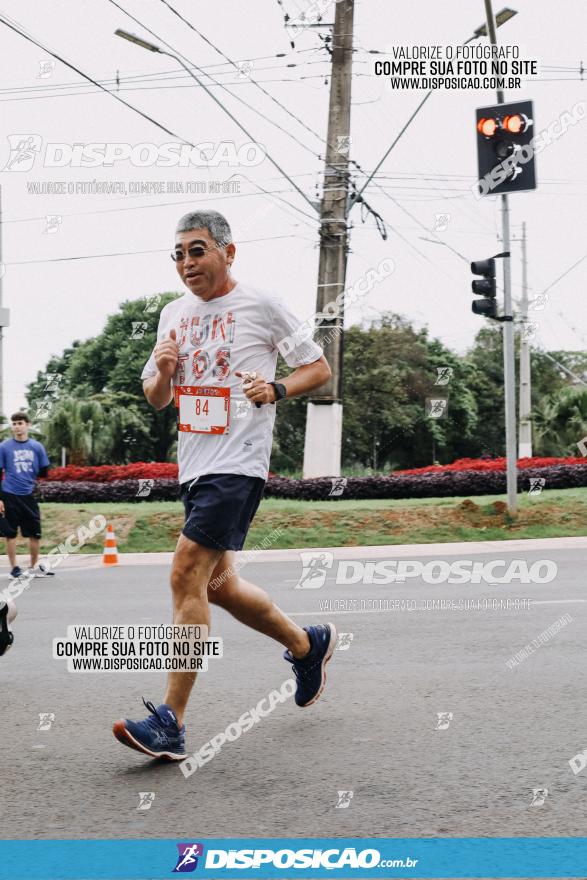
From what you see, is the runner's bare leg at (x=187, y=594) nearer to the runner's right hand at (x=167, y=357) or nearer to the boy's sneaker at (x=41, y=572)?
the runner's right hand at (x=167, y=357)

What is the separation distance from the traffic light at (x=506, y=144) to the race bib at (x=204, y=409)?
31.7 ft

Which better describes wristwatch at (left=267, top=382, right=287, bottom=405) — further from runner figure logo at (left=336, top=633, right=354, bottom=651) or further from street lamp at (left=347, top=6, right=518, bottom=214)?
street lamp at (left=347, top=6, right=518, bottom=214)

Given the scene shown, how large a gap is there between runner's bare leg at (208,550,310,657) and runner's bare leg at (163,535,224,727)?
0.17 meters

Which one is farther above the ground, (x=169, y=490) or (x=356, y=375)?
(x=356, y=375)

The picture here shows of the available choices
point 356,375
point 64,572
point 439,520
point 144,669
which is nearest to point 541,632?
point 144,669

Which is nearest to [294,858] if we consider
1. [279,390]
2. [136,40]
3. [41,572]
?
[279,390]

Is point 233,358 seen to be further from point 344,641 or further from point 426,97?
point 426,97

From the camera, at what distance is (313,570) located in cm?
1176

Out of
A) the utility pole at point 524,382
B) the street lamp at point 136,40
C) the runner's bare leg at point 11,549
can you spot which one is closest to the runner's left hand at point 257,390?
the runner's bare leg at point 11,549

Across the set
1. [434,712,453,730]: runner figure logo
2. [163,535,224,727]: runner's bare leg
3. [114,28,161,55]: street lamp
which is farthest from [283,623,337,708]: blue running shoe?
[114,28,161,55]: street lamp

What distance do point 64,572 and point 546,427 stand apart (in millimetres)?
18835

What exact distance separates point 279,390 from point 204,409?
296 millimetres

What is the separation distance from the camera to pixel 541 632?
6.67 m

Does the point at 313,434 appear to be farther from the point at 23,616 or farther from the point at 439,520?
the point at 23,616
